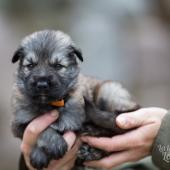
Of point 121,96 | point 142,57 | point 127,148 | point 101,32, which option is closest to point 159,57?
point 142,57

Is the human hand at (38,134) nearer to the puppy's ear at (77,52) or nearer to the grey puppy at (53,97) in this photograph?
the grey puppy at (53,97)

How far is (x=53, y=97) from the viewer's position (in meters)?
2.74

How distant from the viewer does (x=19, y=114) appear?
290 centimetres

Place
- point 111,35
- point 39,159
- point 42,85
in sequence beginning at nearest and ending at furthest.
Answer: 1. point 42,85
2. point 39,159
3. point 111,35

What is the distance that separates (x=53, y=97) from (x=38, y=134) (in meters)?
0.21

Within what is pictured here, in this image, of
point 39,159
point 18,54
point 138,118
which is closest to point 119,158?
point 138,118

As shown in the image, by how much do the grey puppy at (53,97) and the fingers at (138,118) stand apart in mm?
83

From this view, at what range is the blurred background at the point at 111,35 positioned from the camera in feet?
21.8

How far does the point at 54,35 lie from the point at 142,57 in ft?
13.2

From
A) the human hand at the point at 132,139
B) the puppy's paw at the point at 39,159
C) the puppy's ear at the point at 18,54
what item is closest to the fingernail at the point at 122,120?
the human hand at the point at 132,139

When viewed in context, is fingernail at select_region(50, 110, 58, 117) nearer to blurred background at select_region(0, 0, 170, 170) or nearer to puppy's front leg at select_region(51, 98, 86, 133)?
puppy's front leg at select_region(51, 98, 86, 133)

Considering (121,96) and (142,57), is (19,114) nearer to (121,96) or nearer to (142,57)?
(121,96)
